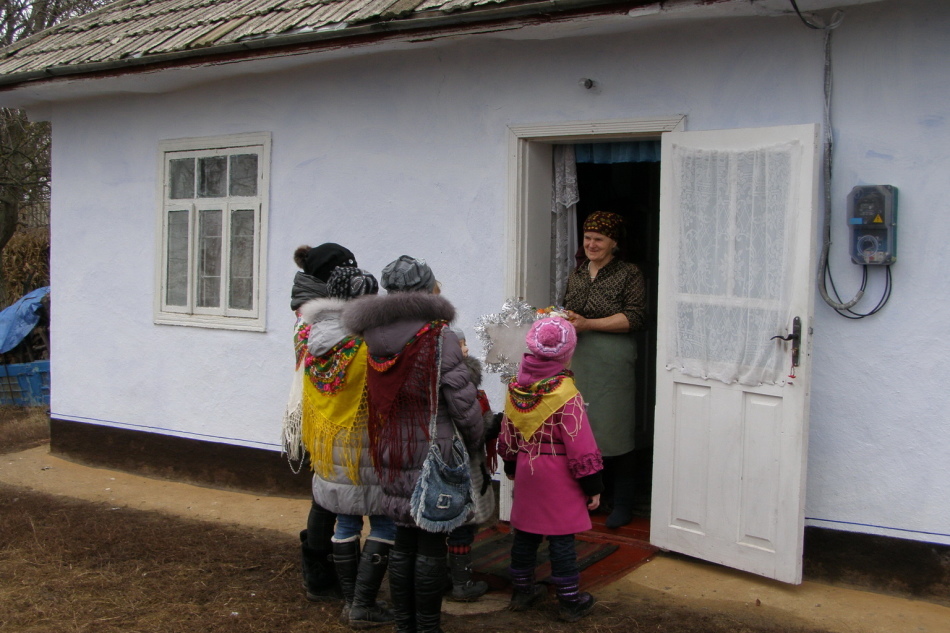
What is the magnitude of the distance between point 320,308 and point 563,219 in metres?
2.08

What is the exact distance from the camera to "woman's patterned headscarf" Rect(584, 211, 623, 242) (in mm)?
5301

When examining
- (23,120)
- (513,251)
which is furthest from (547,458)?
(23,120)

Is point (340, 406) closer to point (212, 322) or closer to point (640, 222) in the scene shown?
point (212, 322)

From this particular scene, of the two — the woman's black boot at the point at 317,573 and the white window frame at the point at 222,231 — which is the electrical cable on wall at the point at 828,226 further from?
the white window frame at the point at 222,231

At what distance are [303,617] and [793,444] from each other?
245 cm

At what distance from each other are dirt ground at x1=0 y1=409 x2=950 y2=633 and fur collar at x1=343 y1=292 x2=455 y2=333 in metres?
1.45

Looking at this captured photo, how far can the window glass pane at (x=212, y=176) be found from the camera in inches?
270

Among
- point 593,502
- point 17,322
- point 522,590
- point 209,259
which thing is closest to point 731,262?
point 593,502

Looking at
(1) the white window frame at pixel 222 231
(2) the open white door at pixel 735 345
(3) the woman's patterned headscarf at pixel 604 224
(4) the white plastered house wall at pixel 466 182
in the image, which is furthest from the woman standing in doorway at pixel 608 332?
(1) the white window frame at pixel 222 231

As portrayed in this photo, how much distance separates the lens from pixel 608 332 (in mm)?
5324

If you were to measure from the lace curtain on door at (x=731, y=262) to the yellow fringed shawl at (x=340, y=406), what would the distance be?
5.64 ft

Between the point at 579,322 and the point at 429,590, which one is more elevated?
the point at 579,322

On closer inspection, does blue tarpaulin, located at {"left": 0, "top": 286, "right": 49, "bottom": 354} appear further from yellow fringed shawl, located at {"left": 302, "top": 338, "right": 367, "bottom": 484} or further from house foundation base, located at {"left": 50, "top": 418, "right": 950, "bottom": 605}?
yellow fringed shawl, located at {"left": 302, "top": 338, "right": 367, "bottom": 484}

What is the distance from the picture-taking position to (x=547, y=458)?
4168 mm
